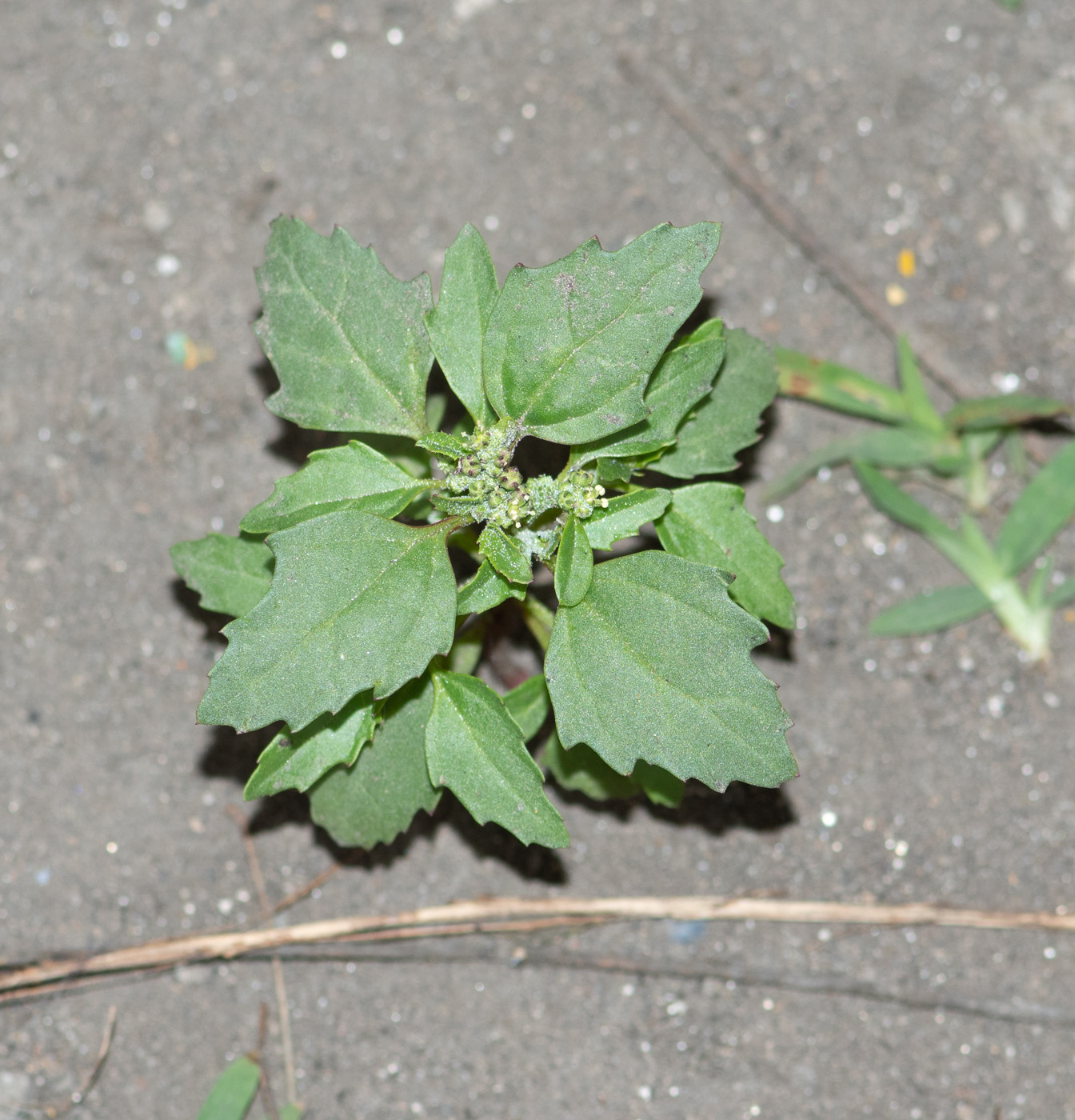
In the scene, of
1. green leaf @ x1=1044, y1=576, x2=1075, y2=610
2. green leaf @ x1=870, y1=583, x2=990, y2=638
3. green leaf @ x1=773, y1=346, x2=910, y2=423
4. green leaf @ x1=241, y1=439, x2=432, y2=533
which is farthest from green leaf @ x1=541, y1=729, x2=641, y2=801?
green leaf @ x1=1044, y1=576, x2=1075, y2=610

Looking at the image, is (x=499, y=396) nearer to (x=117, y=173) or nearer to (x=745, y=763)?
(x=745, y=763)

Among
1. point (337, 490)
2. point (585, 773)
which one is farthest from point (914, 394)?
point (337, 490)

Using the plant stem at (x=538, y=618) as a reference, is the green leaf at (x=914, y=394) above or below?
below

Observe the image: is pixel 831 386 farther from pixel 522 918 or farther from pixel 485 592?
pixel 522 918

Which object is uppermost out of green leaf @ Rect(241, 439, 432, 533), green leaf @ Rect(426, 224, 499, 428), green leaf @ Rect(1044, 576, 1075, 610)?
green leaf @ Rect(426, 224, 499, 428)

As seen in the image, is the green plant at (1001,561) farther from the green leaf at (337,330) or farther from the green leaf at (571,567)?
the green leaf at (337,330)

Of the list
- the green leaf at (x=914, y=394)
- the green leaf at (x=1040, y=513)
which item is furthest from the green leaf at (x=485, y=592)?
the green leaf at (x=1040, y=513)

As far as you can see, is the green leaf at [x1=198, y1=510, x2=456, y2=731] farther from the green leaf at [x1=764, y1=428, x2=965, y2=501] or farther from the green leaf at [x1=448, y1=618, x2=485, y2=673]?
the green leaf at [x1=764, y1=428, x2=965, y2=501]
